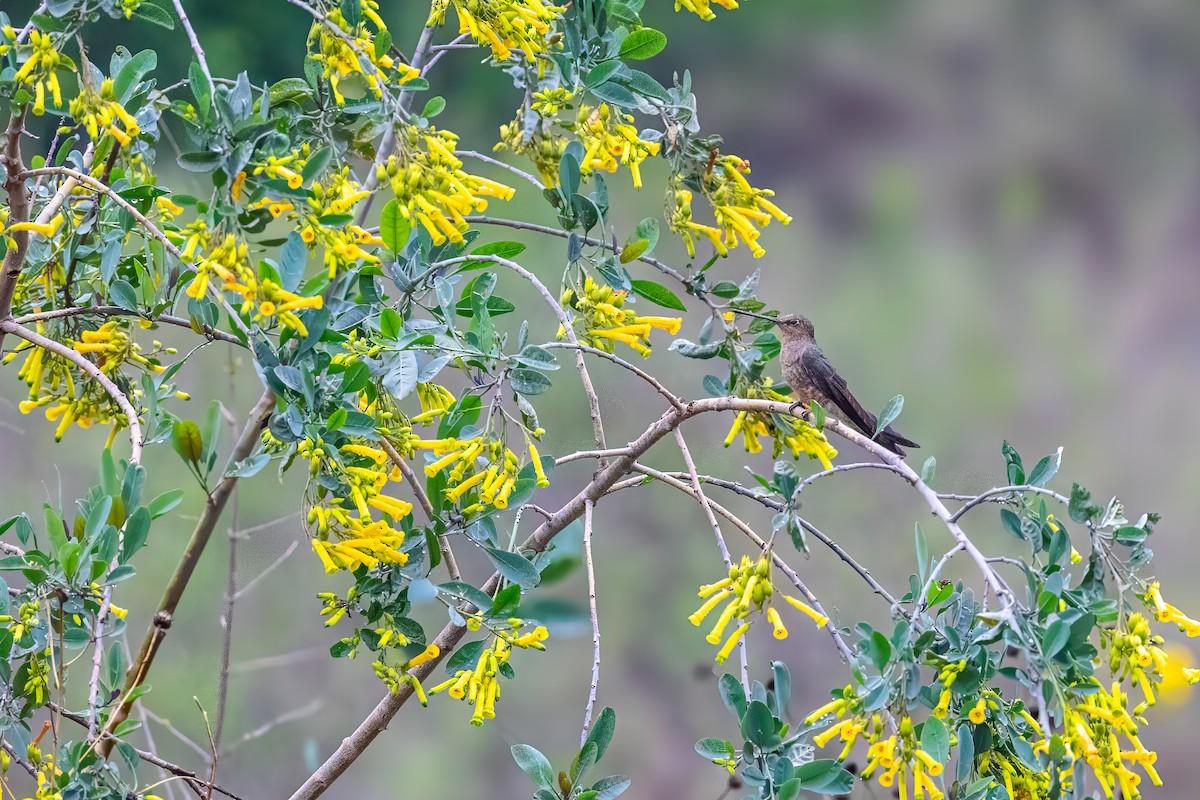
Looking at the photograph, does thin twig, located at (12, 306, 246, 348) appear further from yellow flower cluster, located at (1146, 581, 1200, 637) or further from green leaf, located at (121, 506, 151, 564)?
yellow flower cluster, located at (1146, 581, 1200, 637)

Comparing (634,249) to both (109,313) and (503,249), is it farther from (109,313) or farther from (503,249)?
(109,313)

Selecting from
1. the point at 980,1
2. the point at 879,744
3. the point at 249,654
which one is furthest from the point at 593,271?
the point at 980,1

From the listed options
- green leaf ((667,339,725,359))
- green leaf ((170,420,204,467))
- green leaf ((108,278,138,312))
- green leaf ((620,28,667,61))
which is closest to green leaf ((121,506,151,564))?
green leaf ((170,420,204,467))

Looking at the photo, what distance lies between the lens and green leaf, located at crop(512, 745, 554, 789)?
851 mm

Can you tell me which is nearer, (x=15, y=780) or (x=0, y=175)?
(x=0, y=175)

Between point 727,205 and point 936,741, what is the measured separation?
54 cm

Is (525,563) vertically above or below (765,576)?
below

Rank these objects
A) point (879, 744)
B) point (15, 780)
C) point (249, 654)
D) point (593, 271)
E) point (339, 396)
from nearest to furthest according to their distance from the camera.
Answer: point (879, 744) → point (339, 396) → point (593, 271) → point (15, 780) → point (249, 654)

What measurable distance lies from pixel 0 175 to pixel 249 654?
7.09 ft

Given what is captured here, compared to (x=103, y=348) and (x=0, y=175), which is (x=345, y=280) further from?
(x=0, y=175)

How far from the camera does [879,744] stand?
69cm

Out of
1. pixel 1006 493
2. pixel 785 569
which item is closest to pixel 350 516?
pixel 785 569

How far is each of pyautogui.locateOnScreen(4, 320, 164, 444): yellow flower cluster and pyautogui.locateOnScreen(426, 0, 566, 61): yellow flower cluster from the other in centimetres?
43

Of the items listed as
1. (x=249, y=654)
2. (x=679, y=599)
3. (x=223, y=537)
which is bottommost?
(x=249, y=654)
